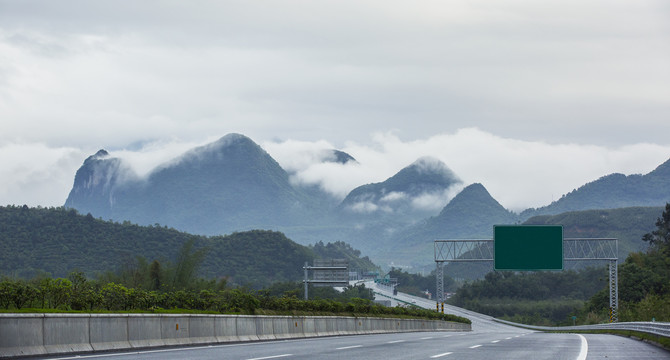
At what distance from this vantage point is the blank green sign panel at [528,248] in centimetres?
7719

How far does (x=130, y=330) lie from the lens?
65.2 feet

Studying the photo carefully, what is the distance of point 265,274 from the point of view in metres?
194

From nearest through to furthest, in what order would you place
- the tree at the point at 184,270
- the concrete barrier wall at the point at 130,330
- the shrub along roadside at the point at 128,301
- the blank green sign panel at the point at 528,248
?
the concrete barrier wall at the point at 130,330
the shrub along roadside at the point at 128,301
the tree at the point at 184,270
the blank green sign panel at the point at 528,248

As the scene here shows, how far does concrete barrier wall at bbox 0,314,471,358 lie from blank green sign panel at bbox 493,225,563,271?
4771 centimetres

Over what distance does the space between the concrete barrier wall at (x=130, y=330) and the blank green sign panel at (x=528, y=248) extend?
47.7 metres

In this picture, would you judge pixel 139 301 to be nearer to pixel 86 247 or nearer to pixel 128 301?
pixel 128 301

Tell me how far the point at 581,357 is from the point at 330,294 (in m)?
125

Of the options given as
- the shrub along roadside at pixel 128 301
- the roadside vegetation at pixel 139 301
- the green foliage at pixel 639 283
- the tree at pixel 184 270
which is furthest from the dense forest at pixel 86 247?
the shrub along roadside at pixel 128 301

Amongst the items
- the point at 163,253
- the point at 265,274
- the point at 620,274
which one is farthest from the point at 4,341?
the point at 265,274

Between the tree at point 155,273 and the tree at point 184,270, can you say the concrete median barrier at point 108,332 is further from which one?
the tree at point 184,270

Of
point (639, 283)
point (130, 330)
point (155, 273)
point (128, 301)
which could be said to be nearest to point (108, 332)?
point (130, 330)

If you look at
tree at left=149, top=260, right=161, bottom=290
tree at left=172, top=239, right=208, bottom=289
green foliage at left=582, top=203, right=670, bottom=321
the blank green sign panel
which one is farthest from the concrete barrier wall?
green foliage at left=582, top=203, right=670, bottom=321

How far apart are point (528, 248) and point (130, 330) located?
6186 centimetres

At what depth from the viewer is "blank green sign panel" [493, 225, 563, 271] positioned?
77.2 meters
